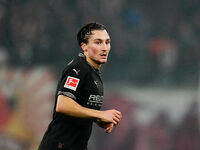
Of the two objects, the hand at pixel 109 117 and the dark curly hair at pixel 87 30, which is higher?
the dark curly hair at pixel 87 30

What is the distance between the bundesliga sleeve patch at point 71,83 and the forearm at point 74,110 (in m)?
0.15

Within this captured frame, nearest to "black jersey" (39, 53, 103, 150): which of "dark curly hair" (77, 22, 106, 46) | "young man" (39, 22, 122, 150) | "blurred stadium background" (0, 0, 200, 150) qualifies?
"young man" (39, 22, 122, 150)

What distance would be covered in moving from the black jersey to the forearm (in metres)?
0.19

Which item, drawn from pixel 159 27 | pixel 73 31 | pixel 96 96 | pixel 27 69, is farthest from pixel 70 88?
pixel 159 27

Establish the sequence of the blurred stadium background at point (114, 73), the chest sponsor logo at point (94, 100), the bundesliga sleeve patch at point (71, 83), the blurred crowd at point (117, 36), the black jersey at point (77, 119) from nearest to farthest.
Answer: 1. the bundesliga sleeve patch at point (71, 83)
2. the black jersey at point (77, 119)
3. the chest sponsor logo at point (94, 100)
4. the blurred stadium background at point (114, 73)
5. the blurred crowd at point (117, 36)

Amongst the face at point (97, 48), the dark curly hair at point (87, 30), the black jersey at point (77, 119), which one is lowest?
the black jersey at point (77, 119)

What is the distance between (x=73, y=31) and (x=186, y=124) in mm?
3232

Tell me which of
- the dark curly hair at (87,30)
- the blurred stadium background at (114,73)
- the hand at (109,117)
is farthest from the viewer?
the blurred stadium background at (114,73)

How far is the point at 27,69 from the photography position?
11.6 meters

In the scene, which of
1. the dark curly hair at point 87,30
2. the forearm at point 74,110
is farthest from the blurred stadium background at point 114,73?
the forearm at point 74,110

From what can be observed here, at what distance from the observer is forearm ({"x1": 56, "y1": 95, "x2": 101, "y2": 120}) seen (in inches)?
192

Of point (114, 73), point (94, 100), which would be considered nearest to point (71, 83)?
point (94, 100)

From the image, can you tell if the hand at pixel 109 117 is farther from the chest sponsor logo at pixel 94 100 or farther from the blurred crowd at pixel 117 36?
the blurred crowd at pixel 117 36

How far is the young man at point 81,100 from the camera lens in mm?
4895
